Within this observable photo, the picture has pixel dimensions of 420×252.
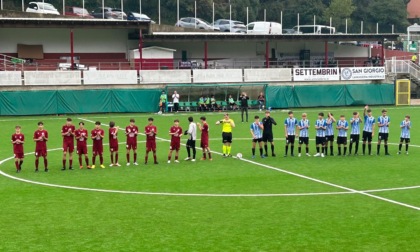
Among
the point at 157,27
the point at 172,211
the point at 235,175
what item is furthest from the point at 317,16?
the point at 172,211

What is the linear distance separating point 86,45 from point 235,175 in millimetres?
42766

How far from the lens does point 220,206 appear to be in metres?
20.1

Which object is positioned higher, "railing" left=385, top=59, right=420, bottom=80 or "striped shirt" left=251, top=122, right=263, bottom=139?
"railing" left=385, top=59, right=420, bottom=80

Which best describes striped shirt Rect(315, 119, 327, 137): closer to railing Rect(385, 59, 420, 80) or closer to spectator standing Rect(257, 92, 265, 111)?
spectator standing Rect(257, 92, 265, 111)

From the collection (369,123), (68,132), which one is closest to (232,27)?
(369,123)

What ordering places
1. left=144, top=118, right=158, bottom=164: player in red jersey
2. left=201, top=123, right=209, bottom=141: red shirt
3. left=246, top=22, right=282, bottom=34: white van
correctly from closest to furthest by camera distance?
left=144, top=118, right=158, bottom=164: player in red jersey, left=201, top=123, right=209, bottom=141: red shirt, left=246, top=22, right=282, bottom=34: white van

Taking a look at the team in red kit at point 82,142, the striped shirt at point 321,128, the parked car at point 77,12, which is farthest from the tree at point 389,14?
the team in red kit at point 82,142

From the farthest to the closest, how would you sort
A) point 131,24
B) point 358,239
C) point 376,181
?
point 131,24, point 376,181, point 358,239

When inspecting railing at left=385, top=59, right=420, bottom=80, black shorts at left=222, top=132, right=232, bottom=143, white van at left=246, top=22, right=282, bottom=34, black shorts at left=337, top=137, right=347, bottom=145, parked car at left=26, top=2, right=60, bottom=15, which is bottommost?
black shorts at left=337, top=137, right=347, bottom=145

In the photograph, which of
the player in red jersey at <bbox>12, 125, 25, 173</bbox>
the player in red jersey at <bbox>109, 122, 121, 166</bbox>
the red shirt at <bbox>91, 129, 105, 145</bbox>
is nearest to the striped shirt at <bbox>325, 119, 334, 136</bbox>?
the player in red jersey at <bbox>109, 122, 121, 166</bbox>

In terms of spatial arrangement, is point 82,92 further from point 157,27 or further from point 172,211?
point 172,211

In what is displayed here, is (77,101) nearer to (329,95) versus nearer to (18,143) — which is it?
(329,95)

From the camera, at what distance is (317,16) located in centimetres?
10256

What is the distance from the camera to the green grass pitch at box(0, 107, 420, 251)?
16.2 metres
